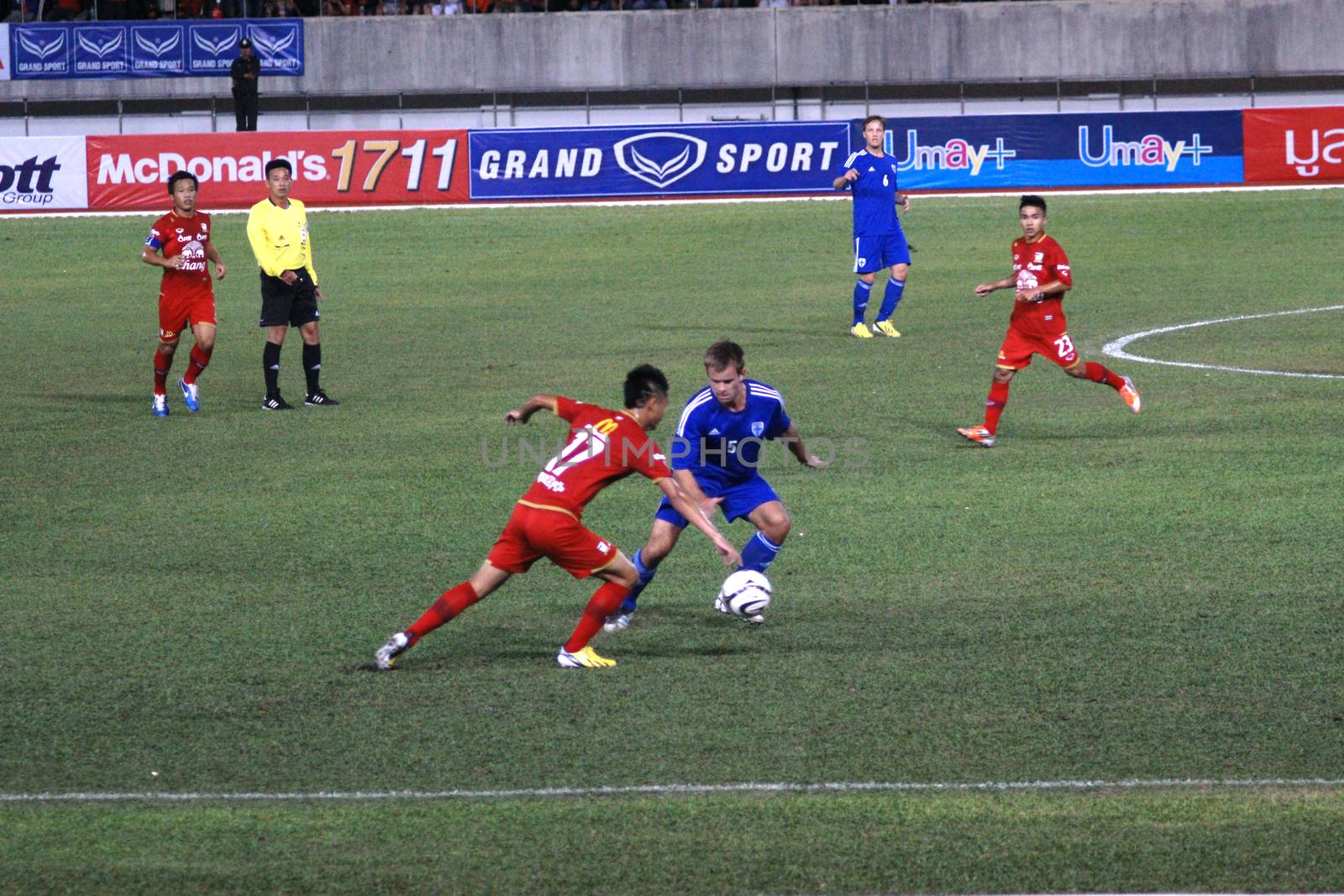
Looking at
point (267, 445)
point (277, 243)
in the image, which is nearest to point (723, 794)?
point (267, 445)

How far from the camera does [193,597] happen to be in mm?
9305

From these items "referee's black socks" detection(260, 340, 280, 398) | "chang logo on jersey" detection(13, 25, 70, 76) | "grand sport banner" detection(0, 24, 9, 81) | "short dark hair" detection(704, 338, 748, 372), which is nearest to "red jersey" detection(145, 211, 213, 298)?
"referee's black socks" detection(260, 340, 280, 398)

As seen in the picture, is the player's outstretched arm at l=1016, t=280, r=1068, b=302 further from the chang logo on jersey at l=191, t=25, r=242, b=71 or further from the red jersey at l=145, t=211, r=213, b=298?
the chang logo on jersey at l=191, t=25, r=242, b=71

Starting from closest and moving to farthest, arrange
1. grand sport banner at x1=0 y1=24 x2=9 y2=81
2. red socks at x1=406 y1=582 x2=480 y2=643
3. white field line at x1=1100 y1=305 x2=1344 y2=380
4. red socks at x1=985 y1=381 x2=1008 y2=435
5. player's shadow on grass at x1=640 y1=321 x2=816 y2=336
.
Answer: red socks at x1=406 y1=582 x2=480 y2=643, red socks at x1=985 y1=381 x2=1008 y2=435, white field line at x1=1100 y1=305 x2=1344 y2=380, player's shadow on grass at x1=640 y1=321 x2=816 y2=336, grand sport banner at x1=0 y1=24 x2=9 y2=81

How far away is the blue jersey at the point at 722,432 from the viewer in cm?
860

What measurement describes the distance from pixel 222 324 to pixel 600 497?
12211mm

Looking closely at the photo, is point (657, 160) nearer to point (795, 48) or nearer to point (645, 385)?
point (795, 48)

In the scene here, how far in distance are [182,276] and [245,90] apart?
2258 centimetres

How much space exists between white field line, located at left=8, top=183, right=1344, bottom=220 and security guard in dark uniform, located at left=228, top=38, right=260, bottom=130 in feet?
14.7

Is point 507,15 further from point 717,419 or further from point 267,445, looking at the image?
point 717,419

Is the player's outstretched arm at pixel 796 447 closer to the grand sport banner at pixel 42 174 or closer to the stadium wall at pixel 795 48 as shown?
the grand sport banner at pixel 42 174

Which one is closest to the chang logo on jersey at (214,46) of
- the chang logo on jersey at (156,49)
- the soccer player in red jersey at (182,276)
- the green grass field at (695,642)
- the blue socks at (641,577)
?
the chang logo on jersey at (156,49)

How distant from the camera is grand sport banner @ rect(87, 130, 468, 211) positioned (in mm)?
32688

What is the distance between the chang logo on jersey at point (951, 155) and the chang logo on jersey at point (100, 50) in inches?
799
